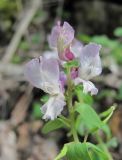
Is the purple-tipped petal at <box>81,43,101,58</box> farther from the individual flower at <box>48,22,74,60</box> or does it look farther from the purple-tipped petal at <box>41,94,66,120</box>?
the purple-tipped petal at <box>41,94,66,120</box>

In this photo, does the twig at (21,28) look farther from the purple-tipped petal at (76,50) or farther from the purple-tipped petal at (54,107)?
the purple-tipped petal at (54,107)

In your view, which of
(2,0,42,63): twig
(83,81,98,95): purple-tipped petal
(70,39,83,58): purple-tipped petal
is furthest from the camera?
(2,0,42,63): twig

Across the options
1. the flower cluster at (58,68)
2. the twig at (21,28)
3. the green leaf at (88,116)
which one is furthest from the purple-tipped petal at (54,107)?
the twig at (21,28)

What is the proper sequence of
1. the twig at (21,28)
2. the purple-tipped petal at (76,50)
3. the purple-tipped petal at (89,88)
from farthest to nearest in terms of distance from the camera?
the twig at (21,28) < the purple-tipped petal at (76,50) < the purple-tipped petal at (89,88)

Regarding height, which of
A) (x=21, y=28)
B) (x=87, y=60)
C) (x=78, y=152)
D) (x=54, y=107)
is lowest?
(x=21, y=28)

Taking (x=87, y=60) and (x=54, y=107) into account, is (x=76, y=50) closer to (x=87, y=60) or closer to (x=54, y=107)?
(x=87, y=60)

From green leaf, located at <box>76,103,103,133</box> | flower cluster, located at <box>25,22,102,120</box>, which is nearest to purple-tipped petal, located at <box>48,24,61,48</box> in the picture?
flower cluster, located at <box>25,22,102,120</box>

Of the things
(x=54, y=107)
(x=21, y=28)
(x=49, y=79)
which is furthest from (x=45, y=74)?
(x=21, y=28)
